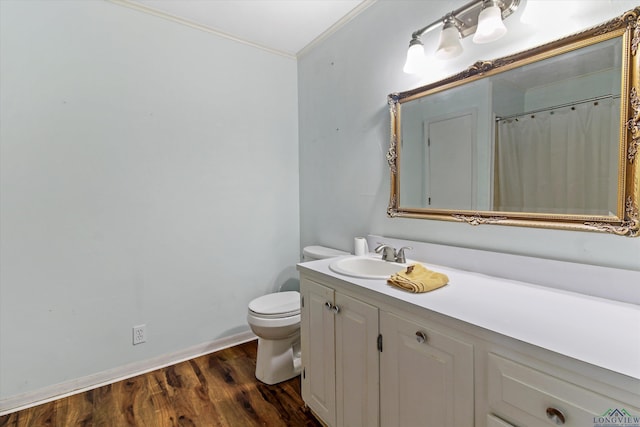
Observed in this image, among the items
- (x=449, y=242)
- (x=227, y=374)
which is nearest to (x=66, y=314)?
(x=227, y=374)

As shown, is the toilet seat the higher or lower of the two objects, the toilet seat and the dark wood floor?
the higher

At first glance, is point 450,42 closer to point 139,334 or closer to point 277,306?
point 277,306

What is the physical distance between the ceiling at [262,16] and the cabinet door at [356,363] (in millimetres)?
1824

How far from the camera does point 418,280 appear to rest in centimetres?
112

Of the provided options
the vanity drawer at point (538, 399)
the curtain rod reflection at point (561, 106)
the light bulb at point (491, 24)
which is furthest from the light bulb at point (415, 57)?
the vanity drawer at point (538, 399)

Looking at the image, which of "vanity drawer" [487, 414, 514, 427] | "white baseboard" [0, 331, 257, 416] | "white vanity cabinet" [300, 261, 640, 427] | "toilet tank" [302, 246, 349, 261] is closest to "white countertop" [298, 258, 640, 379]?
"white vanity cabinet" [300, 261, 640, 427]

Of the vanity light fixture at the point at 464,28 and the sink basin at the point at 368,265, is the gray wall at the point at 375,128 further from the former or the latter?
the sink basin at the point at 368,265

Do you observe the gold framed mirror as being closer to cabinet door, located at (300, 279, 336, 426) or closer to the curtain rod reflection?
the curtain rod reflection

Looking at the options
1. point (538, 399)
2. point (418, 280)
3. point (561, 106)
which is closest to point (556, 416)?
point (538, 399)

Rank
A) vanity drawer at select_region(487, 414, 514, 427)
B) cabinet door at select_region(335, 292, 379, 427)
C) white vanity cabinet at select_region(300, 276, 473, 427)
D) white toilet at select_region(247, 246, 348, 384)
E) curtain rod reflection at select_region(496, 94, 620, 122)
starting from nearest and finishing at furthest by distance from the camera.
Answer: vanity drawer at select_region(487, 414, 514, 427) → white vanity cabinet at select_region(300, 276, 473, 427) → curtain rod reflection at select_region(496, 94, 620, 122) → cabinet door at select_region(335, 292, 379, 427) → white toilet at select_region(247, 246, 348, 384)

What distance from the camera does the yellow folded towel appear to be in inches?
42.6

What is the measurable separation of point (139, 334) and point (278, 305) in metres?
0.96

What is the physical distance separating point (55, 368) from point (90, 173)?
117 centimetres

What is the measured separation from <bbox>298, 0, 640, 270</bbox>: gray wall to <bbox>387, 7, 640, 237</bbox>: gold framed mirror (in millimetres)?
61
